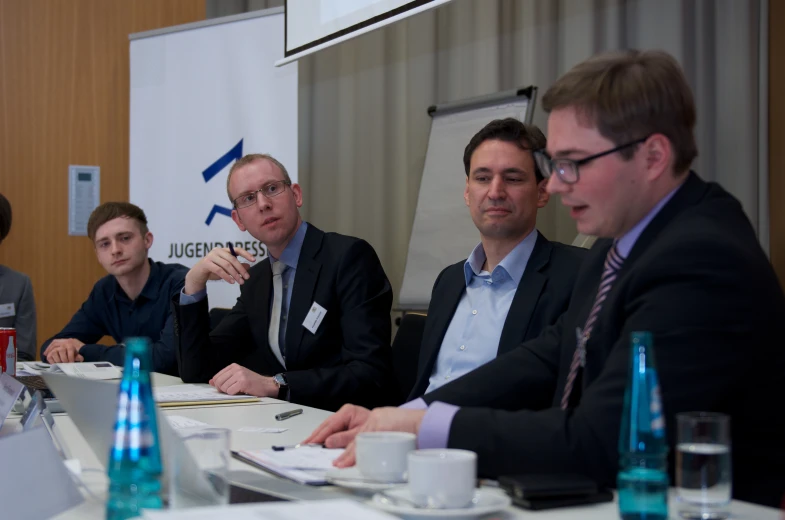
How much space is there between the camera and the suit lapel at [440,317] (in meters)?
2.34

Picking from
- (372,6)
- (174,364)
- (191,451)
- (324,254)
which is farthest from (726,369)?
(372,6)

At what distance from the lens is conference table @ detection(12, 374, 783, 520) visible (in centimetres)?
102

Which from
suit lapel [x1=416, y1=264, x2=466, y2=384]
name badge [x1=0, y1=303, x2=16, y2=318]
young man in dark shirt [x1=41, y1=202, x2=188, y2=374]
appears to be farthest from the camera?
name badge [x1=0, y1=303, x2=16, y2=318]

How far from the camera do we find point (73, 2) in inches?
199

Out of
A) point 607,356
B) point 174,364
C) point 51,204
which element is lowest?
point 174,364

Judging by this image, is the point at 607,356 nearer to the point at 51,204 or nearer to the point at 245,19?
the point at 245,19

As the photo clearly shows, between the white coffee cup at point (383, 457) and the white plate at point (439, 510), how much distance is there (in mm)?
55

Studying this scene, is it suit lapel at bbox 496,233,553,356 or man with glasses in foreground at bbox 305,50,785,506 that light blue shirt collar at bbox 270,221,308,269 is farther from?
man with glasses in foreground at bbox 305,50,785,506

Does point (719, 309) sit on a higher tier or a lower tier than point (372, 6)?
lower

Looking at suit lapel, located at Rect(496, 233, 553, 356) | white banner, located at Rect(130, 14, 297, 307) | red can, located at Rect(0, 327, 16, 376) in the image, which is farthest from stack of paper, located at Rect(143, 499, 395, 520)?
white banner, located at Rect(130, 14, 297, 307)

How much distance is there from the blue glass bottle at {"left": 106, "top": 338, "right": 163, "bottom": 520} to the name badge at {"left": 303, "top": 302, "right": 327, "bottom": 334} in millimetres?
1797

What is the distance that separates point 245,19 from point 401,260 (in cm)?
155

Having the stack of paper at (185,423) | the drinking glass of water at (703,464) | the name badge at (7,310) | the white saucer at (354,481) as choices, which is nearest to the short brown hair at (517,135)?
the stack of paper at (185,423)

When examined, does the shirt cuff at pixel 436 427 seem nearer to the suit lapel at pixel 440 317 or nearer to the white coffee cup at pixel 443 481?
the white coffee cup at pixel 443 481
